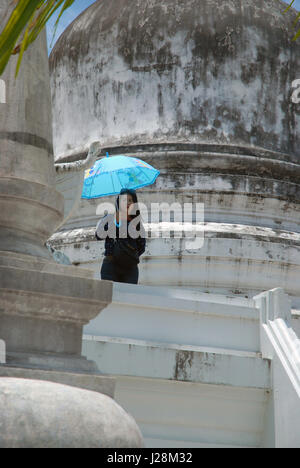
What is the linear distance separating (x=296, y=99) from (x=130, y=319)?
25.7ft

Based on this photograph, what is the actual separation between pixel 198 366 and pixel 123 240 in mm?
1665

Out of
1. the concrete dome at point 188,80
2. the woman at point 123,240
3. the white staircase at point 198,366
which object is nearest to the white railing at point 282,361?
the white staircase at point 198,366

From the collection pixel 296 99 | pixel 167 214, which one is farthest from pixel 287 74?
pixel 167 214

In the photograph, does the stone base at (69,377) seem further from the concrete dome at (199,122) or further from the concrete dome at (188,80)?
the concrete dome at (188,80)

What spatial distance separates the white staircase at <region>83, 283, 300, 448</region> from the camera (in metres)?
6.22

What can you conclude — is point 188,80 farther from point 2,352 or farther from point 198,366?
point 2,352

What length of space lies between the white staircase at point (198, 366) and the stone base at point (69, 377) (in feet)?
8.29

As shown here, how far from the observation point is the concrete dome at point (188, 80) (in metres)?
12.9

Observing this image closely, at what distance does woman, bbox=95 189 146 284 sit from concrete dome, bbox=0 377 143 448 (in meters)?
4.27

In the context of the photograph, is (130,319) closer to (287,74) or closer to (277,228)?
(277,228)

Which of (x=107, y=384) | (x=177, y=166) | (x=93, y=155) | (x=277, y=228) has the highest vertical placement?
(x=177, y=166)

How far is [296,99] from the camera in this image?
1345 centimetres

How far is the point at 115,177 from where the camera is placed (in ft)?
32.3

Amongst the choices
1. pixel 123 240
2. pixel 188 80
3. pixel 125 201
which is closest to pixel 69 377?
pixel 125 201
